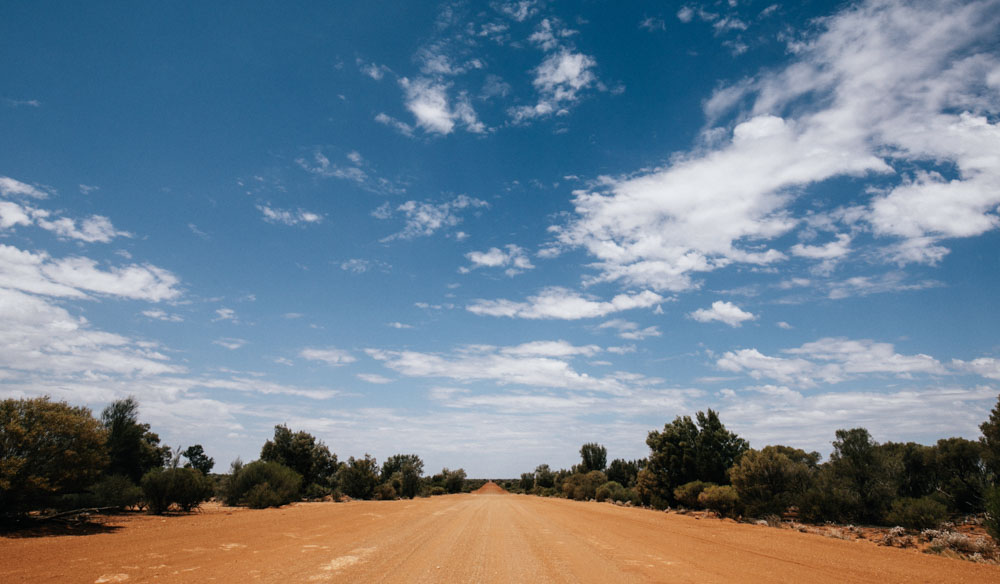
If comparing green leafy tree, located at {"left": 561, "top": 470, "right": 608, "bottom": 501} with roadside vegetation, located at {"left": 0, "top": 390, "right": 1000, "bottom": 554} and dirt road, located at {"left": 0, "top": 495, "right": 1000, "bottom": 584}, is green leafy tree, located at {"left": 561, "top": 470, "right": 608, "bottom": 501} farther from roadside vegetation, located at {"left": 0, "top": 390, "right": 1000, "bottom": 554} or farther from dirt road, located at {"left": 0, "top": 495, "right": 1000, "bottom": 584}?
dirt road, located at {"left": 0, "top": 495, "right": 1000, "bottom": 584}

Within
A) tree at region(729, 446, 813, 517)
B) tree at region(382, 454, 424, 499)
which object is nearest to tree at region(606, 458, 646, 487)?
tree at region(382, 454, 424, 499)

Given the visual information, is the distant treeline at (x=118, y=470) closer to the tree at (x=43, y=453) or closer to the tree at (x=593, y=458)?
the tree at (x=43, y=453)

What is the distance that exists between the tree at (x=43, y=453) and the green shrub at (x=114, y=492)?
14.5 ft

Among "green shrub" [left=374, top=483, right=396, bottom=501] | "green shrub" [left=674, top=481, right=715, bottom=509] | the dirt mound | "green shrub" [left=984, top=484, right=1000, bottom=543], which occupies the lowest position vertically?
the dirt mound

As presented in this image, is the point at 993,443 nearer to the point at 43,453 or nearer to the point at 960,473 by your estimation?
the point at 960,473

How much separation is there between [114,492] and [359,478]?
3033 centimetres

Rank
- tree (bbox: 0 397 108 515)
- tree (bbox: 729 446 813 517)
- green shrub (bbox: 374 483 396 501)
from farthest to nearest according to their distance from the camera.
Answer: green shrub (bbox: 374 483 396 501) < tree (bbox: 729 446 813 517) < tree (bbox: 0 397 108 515)

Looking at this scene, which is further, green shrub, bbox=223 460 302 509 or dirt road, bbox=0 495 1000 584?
green shrub, bbox=223 460 302 509

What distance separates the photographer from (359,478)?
4775 centimetres

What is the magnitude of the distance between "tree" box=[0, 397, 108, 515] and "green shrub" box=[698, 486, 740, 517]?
3063 cm

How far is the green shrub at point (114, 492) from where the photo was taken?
61.8 feet

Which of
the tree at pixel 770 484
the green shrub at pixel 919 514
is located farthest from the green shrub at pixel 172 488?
the green shrub at pixel 919 514

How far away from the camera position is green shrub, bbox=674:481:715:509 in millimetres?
32281

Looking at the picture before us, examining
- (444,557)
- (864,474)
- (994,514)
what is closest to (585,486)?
(864,474)
